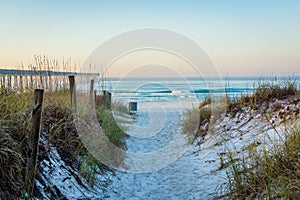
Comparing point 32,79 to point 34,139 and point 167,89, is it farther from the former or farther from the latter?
point 167,89

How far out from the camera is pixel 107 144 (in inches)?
238

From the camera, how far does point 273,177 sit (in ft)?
11.5

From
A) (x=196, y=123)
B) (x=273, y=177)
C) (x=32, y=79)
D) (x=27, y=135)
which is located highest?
(x=32, y=79)

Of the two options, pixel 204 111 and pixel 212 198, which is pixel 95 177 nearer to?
pixel 212 198

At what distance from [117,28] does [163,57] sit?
4.84 ft

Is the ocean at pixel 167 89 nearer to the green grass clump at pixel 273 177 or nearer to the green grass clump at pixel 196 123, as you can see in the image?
the green grass clump at pixel 196 123

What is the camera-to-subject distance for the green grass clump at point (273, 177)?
3.16 meters

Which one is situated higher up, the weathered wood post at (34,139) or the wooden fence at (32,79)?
the wooden fence at (32,79)

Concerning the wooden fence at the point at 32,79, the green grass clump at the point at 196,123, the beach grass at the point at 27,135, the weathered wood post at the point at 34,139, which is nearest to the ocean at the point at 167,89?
the green grass clump at the point at 196,123

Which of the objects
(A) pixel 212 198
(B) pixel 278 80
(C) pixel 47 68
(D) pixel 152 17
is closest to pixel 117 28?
(D) pixel 152 17

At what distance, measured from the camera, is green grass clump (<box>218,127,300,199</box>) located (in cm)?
316

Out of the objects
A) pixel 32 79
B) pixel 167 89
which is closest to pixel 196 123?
Result: pixel 32 79

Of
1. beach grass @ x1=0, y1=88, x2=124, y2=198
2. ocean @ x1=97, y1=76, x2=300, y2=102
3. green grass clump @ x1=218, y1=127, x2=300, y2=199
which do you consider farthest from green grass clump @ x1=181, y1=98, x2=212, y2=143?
ocean @ x1=97, y1=76, x2=300, y2=102

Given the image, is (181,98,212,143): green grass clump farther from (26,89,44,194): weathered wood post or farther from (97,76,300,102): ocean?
(97,76,300,102): ocean
